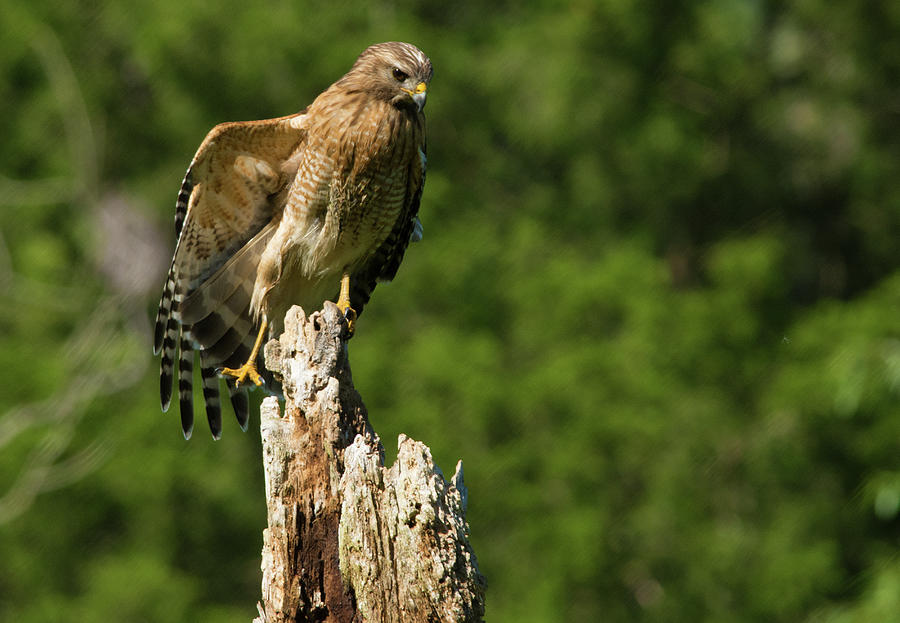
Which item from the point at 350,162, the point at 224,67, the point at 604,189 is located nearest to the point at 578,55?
the point at 604,189

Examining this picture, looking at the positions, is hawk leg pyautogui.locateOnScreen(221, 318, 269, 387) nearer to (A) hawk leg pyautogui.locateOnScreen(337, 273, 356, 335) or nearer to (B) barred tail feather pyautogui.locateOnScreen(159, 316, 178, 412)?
(A) hawk leg pyautogui.locateOnScreen(337, 273, 356, 335)

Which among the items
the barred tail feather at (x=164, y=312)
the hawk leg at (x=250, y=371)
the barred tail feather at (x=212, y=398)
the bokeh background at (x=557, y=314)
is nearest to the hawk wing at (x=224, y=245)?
the barred tail feather at (x=164, y=312)

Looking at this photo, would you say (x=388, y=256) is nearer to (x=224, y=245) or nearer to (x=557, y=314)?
(x=224, y=245)

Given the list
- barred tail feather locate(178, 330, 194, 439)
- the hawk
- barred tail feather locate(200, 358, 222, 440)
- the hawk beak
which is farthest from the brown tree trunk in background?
barred tail feather locate(200, 358, 222, 440)

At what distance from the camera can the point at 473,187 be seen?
540 inches

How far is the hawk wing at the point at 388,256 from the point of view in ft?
17.5

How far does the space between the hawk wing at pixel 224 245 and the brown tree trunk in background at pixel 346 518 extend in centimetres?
139

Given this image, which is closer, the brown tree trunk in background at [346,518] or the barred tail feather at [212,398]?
the brown tree trunk in background at [346,518]

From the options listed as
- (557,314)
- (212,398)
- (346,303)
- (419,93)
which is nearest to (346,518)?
(346,303)

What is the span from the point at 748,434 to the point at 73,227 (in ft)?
26.1

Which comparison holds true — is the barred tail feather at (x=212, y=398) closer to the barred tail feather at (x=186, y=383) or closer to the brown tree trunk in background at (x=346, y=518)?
the barred tail feather at (x=186, y=383)

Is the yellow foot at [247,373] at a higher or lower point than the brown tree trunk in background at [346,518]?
higher

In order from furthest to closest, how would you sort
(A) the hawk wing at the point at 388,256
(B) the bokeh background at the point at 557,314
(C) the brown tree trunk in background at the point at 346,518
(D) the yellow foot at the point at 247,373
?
(B) the bokeh background at the point at 557,314 < (A) the hawk wing at the point at 388,256 < (D) the yellow foot at the point at 247,373 < (C) the brown tree trunk in background at the point at 346,518

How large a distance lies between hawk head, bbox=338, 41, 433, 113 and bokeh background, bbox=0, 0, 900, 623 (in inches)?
243
